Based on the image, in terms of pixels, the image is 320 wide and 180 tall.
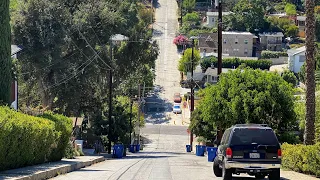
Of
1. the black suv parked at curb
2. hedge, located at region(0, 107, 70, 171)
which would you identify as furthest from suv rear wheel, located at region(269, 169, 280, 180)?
hedge, located at region(0, 107, 70, 171)

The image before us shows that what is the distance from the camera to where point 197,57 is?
120312 millimetres

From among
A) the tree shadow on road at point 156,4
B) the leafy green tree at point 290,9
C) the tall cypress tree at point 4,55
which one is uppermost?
the tree shadow on road at point 156,4

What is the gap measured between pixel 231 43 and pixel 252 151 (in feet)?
374

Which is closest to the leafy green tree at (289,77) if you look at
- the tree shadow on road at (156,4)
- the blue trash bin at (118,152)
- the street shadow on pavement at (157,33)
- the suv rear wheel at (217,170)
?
the street shadow on pavement at (157,33)

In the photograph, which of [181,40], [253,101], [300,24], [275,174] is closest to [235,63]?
[181,40]

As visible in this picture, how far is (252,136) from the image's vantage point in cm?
2183

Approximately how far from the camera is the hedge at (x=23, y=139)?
19384mm

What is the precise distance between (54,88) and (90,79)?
12.3 ft

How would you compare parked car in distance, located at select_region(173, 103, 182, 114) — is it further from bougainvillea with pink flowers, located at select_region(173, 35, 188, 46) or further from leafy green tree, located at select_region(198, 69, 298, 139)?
leafy green tree, located at select_region(198, 69, 298, 139)

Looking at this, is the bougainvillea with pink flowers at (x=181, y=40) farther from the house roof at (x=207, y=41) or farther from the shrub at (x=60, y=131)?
the shrub at (x=60, y=131)

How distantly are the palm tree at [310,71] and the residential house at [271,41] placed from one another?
367ft

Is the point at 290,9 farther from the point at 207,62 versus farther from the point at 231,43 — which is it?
the point at 207,62

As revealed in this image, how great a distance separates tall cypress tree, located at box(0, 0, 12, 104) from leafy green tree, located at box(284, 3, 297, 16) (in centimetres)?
13504

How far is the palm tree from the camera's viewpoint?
2717cm
